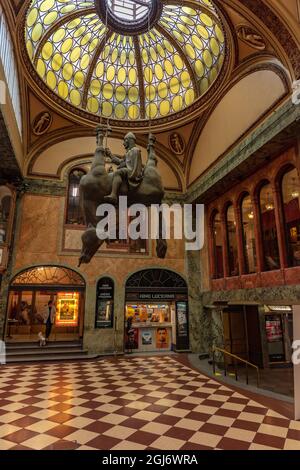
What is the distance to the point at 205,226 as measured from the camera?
1303 cm

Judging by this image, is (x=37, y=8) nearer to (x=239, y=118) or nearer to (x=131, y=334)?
(x=239, y=118)

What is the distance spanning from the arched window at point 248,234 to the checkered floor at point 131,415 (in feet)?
12.8

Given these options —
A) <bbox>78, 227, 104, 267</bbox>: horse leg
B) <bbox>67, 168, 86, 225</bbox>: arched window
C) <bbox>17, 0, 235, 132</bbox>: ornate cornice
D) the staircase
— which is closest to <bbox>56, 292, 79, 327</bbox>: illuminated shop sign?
the staircase

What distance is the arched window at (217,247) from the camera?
12.0m

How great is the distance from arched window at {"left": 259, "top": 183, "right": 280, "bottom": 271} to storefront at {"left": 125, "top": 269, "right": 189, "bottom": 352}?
4839 mm

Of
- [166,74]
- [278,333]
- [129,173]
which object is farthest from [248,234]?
[166,74]

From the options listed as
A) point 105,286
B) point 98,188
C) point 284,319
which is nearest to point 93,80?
point 105,286

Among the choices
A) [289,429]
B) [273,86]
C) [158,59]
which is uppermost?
[158,59]

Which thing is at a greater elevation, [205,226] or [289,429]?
[205,226]

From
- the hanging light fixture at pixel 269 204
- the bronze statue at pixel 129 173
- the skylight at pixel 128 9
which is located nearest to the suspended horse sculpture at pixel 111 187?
the bronze statue at pixel 129 173

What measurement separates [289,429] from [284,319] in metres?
7.29

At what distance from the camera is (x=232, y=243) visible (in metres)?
11.2

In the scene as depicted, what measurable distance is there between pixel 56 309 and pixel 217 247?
801 centimetres

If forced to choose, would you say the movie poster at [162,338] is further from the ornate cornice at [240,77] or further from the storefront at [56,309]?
the ornate cornice at [240,77]
